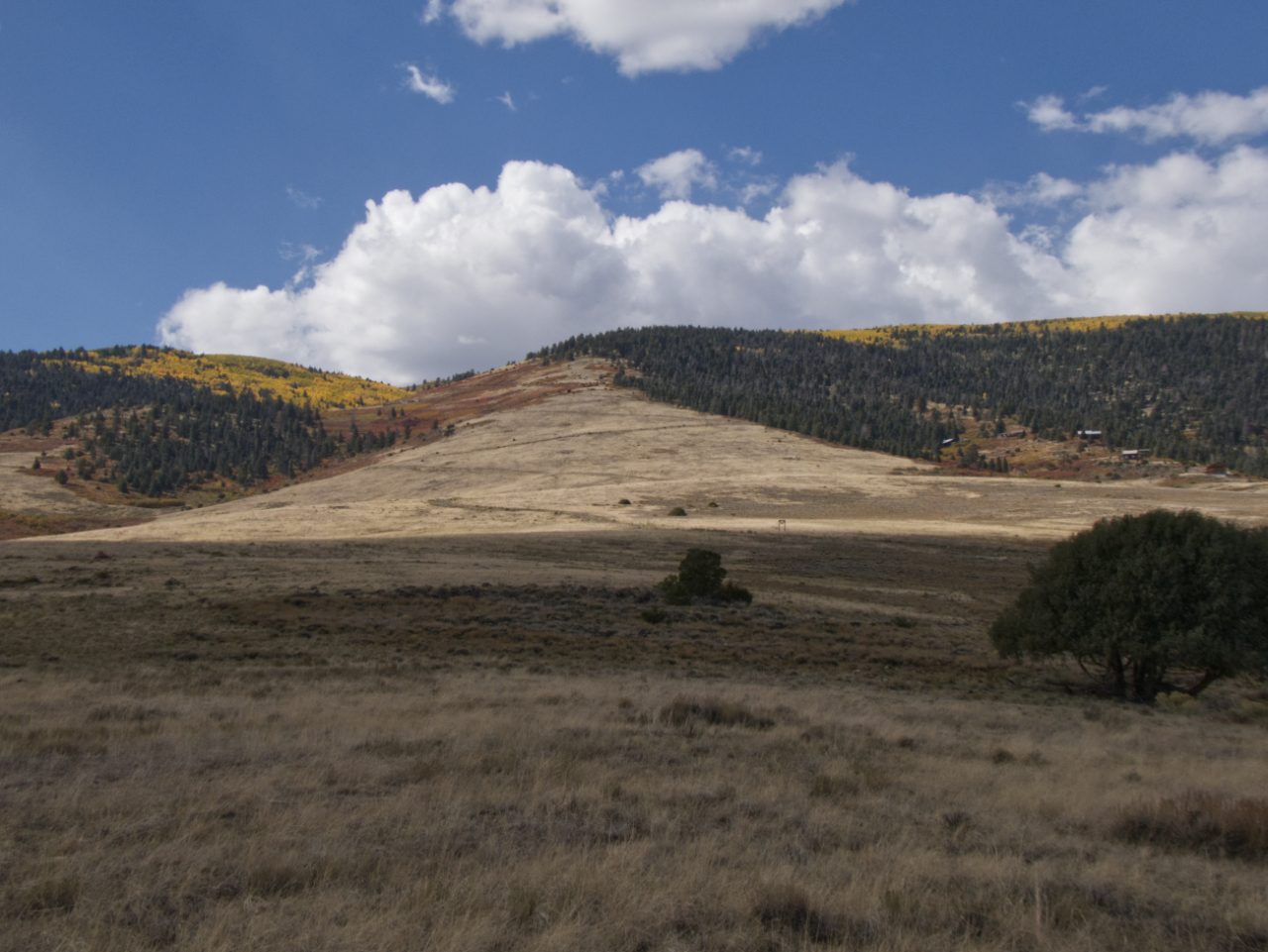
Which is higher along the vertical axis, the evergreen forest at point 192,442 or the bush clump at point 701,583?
the evergreen forest at point 192,442

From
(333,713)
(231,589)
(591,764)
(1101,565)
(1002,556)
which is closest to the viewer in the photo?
(591,764)

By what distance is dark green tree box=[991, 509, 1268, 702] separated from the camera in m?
19.8

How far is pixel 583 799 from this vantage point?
26.0ft

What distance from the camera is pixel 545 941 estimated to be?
15.2 ft

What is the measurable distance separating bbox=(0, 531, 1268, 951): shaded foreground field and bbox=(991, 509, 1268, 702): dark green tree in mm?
1415

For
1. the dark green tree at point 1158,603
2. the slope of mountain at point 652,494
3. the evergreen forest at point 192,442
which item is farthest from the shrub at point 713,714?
the evergreen forest at point 192,442

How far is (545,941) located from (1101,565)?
22.5 meters

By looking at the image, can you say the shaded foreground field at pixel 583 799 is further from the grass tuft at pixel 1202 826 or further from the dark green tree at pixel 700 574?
the dark green tree at pixel 700 574

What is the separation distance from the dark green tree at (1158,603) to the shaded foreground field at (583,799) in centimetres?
141

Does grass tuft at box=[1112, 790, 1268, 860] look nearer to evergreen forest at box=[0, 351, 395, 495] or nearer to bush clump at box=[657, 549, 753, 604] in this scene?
bush clump at box=[657, 549, 753, 604]

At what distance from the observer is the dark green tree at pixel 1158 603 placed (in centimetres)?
1978

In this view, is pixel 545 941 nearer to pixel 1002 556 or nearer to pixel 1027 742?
pixel 1027 742

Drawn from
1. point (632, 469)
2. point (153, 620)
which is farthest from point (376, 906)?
point (632, 469)

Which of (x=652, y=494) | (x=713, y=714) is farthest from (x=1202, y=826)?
(x=652, y=494)
